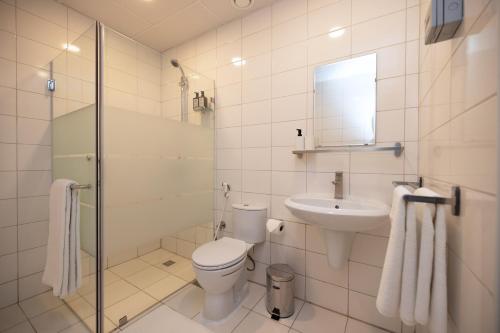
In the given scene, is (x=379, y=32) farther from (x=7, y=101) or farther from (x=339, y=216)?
(x=7, y=101)

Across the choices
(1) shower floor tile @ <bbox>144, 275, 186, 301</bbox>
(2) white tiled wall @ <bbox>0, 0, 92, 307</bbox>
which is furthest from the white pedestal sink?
(2) white tiled wall @ <bbox>0, 0, 92, 307</bbox>

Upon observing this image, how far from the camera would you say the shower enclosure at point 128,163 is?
3.97 ft

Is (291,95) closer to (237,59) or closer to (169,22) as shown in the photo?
(237,59)

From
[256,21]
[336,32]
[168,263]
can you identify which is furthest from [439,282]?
[168,263]

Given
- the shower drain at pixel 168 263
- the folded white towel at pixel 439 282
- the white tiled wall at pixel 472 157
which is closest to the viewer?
the white tiled wall at pixel 472 157

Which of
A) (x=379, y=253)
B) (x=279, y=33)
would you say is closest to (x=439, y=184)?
(x=379, y=253)

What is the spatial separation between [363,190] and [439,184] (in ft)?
1.87

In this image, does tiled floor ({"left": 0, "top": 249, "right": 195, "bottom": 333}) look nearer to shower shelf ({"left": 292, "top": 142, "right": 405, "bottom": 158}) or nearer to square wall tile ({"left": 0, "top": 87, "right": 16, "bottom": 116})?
square wall tile ({"left": 0, "top": 87, "right": 16, "bottom": 116})

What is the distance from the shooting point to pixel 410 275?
2.00 ft

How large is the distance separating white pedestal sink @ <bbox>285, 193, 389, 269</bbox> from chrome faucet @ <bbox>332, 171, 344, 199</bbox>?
1.7 inches

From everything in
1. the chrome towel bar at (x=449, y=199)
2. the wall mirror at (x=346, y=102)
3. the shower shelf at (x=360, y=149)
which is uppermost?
the wall mirror at (x=346, y=102)

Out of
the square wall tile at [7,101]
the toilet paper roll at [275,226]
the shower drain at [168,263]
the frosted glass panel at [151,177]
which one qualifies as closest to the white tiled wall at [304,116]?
the toilet paper roll at [275,226]

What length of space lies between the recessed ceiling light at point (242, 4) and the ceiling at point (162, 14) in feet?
0.10

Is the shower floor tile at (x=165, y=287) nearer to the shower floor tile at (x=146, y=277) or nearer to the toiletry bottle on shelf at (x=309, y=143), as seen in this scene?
the shower floor tile at (x=146, y=277)
